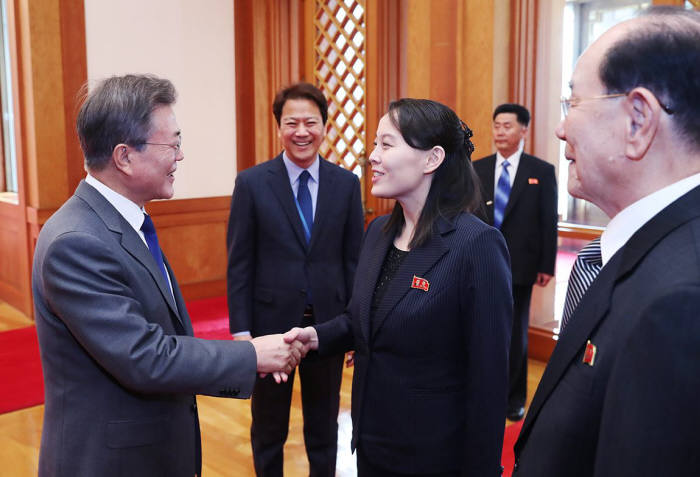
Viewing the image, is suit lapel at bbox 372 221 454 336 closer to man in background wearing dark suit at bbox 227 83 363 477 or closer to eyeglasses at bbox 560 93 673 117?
eyeglasses at bbox 560 93 673 117

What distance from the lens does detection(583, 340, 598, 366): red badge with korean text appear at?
0.88 m

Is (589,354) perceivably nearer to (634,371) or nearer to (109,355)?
(634,371)

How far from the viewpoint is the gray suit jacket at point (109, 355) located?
55.7 inches

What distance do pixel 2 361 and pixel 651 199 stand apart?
483 cm

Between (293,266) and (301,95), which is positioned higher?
(301,95)

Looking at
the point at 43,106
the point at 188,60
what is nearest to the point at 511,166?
the point at 188,60

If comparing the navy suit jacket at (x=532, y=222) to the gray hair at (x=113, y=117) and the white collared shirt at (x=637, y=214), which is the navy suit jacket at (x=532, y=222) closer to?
the gray hair at (x=113, y=117)

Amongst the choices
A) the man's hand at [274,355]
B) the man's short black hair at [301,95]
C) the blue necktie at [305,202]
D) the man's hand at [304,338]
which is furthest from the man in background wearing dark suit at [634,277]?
the man's short black hair at [301,95]

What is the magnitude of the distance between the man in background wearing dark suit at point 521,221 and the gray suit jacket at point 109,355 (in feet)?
8.13

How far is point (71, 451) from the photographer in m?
1.47

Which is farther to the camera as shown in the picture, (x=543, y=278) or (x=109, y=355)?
(x=543, y=278)

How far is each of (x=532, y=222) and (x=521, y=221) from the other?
0.07 metres

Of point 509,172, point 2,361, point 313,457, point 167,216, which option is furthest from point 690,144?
point 167,216

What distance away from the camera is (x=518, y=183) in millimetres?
3770
